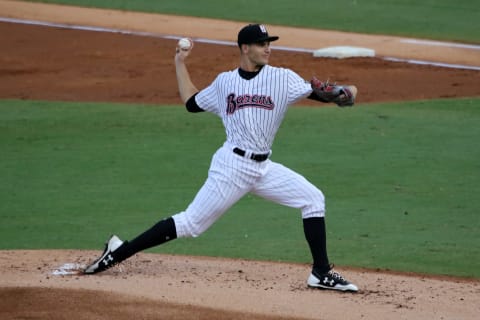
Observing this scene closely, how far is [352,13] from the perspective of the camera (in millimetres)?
23797

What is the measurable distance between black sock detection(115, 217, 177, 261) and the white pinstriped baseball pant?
6cm

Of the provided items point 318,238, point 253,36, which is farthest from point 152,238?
point 253,36

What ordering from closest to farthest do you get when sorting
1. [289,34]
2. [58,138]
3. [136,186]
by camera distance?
1. [136,186]
2. [58,138]
3. [289,34]

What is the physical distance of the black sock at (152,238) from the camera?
740cm

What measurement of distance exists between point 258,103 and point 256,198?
3.97 metres

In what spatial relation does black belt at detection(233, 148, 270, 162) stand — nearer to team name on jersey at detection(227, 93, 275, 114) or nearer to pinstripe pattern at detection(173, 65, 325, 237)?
pinstripe pattern at detection(173, 65, 325, 237)

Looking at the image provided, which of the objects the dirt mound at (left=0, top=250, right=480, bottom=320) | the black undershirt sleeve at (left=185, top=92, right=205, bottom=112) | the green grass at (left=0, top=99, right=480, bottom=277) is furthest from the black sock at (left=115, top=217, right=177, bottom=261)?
the green grass at (left=0, top=99, right=480, bottom=277)

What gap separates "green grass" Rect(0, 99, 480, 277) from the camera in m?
9.42

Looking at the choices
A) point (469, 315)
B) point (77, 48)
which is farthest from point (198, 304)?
point (77, 48)

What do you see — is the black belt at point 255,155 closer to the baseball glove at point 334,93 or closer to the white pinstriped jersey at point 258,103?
the white pinstriped jersey at point 258,103

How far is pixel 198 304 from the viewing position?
Answer: 6.72 m

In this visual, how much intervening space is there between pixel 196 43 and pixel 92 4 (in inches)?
218

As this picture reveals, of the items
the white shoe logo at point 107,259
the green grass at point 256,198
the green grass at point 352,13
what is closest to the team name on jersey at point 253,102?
the white shoe logo at point 107,259

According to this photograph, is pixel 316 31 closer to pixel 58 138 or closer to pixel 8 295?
pixel 58 138
